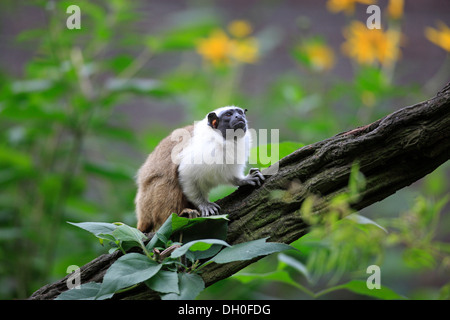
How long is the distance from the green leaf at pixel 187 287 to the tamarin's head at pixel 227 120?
81 centimetres

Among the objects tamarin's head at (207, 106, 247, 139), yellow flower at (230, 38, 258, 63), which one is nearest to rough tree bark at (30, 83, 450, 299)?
tamarin's head at (207, 106, 247, 139)

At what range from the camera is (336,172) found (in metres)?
1.49

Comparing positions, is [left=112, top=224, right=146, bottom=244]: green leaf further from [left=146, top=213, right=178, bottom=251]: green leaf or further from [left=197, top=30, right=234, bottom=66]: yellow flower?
[left=197, top=30, right=234, bottom=66]: yellow flower

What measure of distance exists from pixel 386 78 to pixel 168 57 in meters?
3.07

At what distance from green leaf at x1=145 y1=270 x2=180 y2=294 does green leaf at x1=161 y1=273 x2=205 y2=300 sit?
1cm

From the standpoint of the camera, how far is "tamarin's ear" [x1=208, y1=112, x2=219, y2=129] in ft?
6.53

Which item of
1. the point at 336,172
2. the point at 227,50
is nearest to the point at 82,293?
the point at 336,172

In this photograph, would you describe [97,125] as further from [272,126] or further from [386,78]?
[386,78]

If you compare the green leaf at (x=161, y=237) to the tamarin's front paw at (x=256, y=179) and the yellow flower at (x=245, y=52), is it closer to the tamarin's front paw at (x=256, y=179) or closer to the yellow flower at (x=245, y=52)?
the tamarin's front paw at (x=256, y=179)

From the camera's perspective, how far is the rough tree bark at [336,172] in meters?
1.39

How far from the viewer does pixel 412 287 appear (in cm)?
443

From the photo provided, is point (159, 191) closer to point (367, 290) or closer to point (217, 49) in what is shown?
point (367, 290)

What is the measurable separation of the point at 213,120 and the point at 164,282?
2.96 feet
